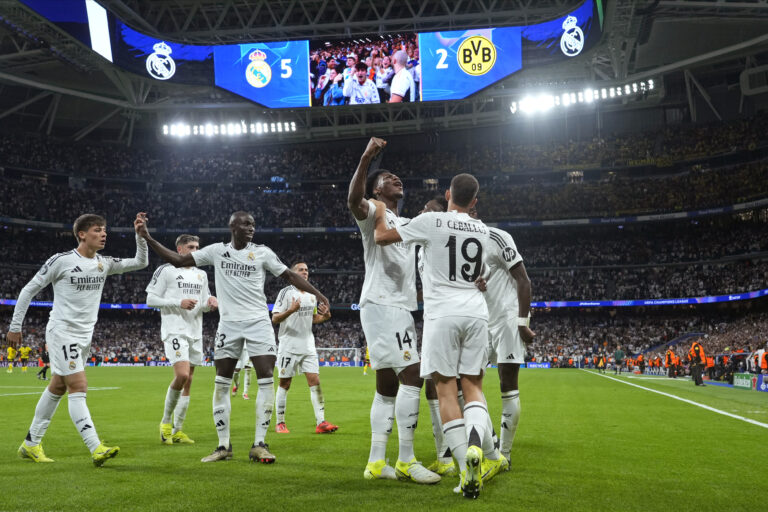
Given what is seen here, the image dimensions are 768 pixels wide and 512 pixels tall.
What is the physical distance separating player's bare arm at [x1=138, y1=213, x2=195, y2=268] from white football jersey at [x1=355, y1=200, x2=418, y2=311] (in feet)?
6.48

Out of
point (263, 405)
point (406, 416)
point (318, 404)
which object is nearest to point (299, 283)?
point (263, 405)

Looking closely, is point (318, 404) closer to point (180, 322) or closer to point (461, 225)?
point (180, 322)

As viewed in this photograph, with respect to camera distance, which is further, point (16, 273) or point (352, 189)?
point (16, 273)

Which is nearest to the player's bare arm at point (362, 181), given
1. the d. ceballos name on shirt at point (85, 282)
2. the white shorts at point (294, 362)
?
the d. ceballos name on shirt at point (85, 282)

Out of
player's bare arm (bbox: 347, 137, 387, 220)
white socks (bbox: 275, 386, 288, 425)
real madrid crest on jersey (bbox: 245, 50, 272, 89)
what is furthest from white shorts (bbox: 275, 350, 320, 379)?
real madrid crest on jersey (bbox: 245, 50, 272, 89)

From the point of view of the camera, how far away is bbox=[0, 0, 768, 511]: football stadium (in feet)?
19.1

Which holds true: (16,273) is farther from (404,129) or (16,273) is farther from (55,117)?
(404,129)

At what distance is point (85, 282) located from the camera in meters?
7.34

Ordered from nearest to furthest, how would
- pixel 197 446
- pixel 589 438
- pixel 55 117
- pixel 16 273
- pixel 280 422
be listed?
pixel 197 446 < pixel 589 438 < pixel 280 422 < pixel 16 273 < pixel 55 117

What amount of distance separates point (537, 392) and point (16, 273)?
48.9 m

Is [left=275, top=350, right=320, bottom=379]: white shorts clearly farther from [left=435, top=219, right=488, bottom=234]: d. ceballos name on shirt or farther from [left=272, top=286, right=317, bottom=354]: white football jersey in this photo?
[left=435, top=219, right=488, bottom=234]: d. ceballos name on shirt

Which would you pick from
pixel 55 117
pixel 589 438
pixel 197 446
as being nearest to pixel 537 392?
pixel 589 438

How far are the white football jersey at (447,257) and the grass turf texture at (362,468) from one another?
5.25 feet

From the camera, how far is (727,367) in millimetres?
26562
